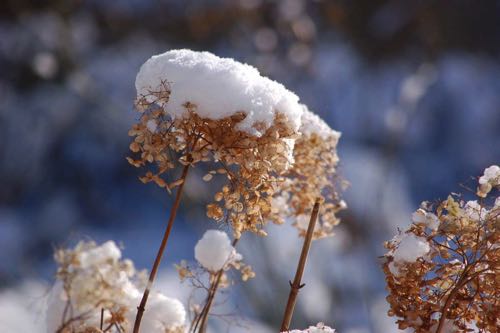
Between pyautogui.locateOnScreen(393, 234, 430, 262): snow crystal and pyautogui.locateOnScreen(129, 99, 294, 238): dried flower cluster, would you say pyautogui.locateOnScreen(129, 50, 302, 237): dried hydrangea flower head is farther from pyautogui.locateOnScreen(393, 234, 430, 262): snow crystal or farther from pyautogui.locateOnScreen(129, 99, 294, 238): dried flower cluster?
pyautogui.locateOnScreen(393, 234, 430, 262): snow crystal

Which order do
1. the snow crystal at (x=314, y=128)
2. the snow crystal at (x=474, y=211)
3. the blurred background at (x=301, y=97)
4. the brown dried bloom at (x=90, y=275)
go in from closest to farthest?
the brown dried bloom at (x=90, y=275), the snow crystal at (x=474, y=211), the snow crystal at (x=314, y=128), the blurred background at (x=301, y=97)

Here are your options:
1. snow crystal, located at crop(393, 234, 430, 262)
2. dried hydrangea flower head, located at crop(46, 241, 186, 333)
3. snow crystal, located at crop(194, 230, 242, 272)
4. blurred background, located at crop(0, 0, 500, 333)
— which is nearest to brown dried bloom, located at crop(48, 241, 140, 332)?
dried hydrangea flower head, located at crop(46, 241, 186, 333)

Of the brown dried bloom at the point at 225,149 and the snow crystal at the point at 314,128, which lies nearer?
the brown dried bloom at the point at 225,149

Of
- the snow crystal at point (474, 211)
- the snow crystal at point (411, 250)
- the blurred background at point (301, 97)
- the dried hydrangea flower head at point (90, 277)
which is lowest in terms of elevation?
the dried hydrangea flower head at point (90, 277)

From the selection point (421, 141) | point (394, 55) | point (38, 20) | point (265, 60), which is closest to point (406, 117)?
point (421, 141)

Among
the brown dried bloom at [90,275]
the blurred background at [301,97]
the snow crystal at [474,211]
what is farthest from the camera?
the blurred background at [301,97]

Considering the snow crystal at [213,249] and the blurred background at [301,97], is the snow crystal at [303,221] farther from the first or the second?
the blurred background at [301,97]

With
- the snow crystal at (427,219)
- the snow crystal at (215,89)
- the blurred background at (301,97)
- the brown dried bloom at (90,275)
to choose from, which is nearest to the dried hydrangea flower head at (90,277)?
the brown dried bloom at (90,275)
